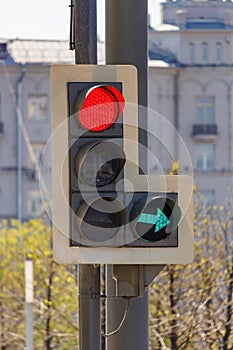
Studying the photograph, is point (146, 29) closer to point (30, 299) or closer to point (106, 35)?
point (106, 35)

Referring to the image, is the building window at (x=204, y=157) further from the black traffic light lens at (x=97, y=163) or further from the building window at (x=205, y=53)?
the black traffic light lens at (x=97, y=163)

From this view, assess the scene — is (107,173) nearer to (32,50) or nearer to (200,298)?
(200,298)

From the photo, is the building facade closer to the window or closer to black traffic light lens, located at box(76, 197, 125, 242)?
the window

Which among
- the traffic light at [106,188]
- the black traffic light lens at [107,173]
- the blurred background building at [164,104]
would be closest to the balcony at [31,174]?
the blurred background building at [164,104]

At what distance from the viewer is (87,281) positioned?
5.04m

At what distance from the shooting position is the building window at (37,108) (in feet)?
149

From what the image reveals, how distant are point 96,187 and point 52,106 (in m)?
0.38

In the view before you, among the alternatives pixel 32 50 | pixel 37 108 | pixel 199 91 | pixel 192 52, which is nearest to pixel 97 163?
pixel 192 52

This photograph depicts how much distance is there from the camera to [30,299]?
588 inches

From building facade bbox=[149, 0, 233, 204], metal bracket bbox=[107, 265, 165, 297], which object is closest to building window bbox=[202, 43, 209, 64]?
building facade bbox=[149, 0, 233, 204]

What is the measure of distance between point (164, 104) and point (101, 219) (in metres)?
38.7

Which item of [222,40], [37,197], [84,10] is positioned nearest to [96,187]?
[84,10]

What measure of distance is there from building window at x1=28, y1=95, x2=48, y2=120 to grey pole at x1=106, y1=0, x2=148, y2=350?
39873 millimetres

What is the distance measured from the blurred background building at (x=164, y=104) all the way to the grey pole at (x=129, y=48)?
3511cm
